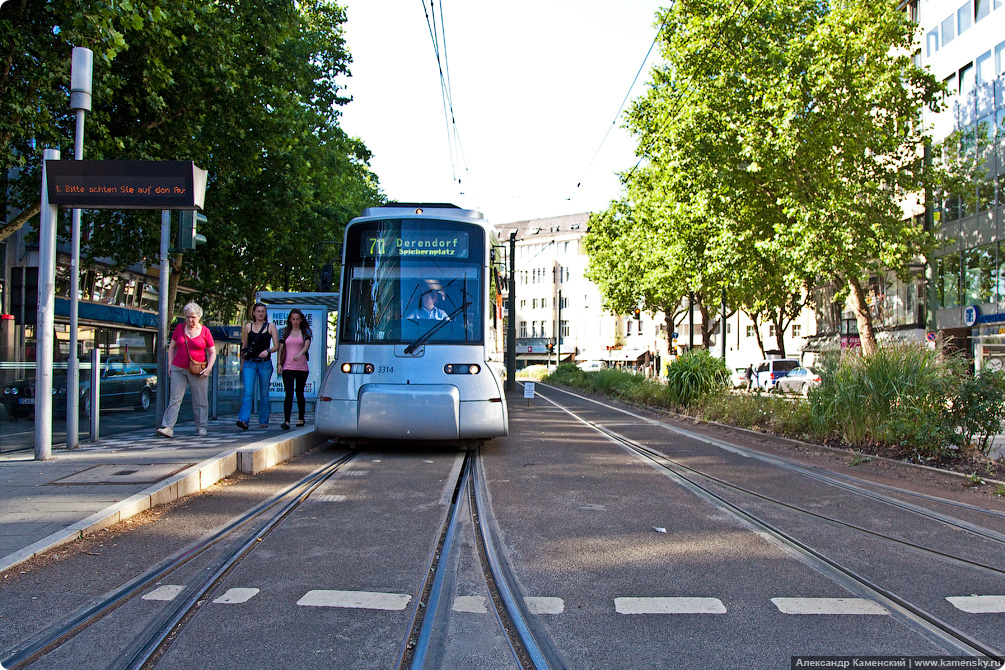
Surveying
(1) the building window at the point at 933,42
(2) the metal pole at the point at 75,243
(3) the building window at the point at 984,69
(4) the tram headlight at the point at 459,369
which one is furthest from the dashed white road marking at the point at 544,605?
(1) the building window at the point at 933,42

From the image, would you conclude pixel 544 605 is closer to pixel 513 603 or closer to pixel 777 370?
pixel 513 603

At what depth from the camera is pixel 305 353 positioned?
1102cm

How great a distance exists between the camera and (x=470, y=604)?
12.7 feet

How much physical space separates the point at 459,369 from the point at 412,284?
1.25 m

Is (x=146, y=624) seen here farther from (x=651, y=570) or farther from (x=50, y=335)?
(x=50, y=335)

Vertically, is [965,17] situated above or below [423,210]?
above

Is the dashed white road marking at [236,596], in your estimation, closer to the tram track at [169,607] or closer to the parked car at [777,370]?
the tram track at [169,607]

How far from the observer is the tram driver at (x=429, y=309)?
9.69 m

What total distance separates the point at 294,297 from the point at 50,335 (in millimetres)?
6628

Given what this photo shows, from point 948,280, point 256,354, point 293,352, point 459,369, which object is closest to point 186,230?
point 256,354

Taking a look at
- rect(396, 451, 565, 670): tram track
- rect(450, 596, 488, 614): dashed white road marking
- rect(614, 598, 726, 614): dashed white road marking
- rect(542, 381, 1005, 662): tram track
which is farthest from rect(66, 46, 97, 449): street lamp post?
rect(614, 598, 726, 614): dashed white road marking

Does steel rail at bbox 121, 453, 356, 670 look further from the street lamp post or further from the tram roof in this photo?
the tram roof

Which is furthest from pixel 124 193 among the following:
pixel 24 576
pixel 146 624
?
pixel 146 624

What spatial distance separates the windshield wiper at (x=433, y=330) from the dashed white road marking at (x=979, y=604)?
6.57 m
